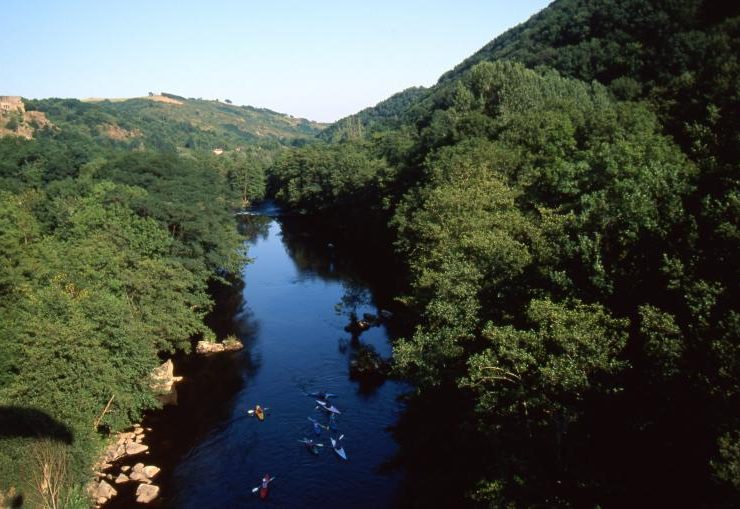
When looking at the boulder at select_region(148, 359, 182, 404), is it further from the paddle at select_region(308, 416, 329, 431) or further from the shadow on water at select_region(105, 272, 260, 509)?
the paddle at select_region(308, 416, 329, 431)

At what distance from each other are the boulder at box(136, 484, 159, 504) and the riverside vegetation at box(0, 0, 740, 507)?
370 centimetres

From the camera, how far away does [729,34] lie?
6831 centimetres

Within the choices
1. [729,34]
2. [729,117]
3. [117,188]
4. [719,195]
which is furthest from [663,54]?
[117,188]

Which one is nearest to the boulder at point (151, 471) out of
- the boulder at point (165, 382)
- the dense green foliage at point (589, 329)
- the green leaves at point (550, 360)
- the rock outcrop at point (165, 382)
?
the boulder at point (165, 382)

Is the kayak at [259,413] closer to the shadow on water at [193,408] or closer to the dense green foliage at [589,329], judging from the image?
the shadow on water at [193,408]

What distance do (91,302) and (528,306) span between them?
22.9 metres

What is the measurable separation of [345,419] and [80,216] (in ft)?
93.7

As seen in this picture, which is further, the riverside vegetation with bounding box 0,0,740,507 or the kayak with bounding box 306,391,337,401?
the kayak with bounding box 306,391,337,401

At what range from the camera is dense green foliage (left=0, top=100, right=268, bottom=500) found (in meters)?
25.5

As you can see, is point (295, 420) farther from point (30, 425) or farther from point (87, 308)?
point (30, 425)

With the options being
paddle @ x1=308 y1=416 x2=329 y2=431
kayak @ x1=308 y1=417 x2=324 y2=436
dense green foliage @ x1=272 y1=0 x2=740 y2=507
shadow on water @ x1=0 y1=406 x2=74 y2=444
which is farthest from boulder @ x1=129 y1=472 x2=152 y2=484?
dense green foliage @ x1=272 y1=0 x2=740 y2=507

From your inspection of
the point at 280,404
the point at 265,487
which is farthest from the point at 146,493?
the point at 280,404

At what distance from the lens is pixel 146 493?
27406 mm

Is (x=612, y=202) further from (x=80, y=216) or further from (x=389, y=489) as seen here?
(x=80, y=216)
